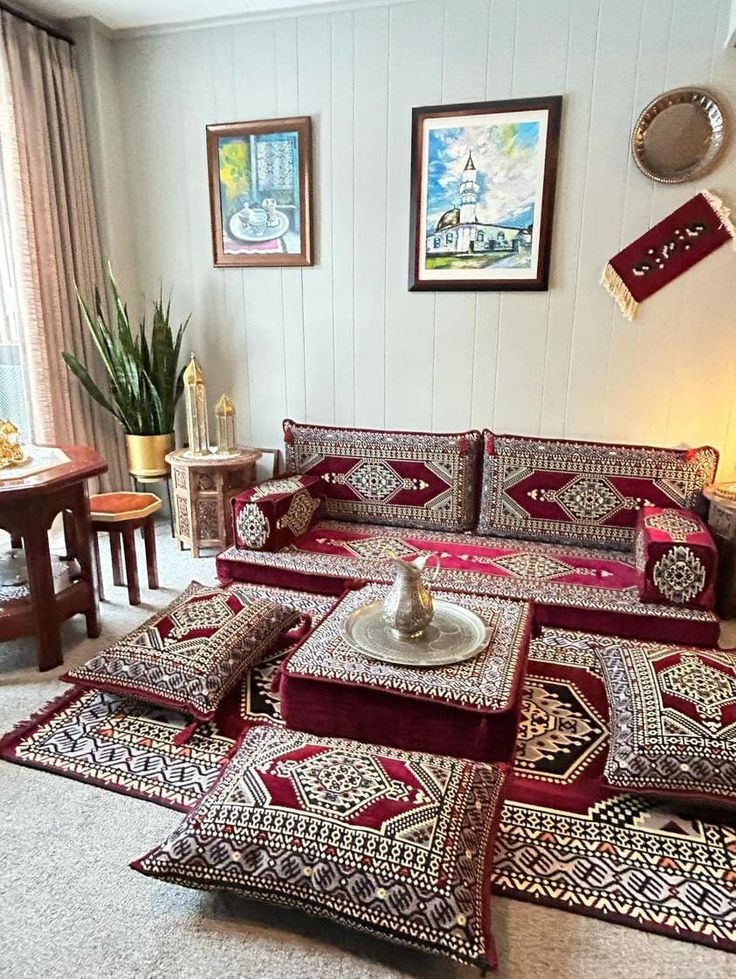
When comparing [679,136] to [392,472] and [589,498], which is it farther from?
Answer: [392,472]

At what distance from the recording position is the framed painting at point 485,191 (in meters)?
3.16

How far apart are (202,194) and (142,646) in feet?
8.97

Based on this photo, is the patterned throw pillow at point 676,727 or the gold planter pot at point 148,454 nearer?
the patterned throw pillow at point 676,727

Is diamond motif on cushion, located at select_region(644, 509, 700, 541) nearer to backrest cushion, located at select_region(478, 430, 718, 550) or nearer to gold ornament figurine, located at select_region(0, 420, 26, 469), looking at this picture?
backrest cushion, located at select_region(478, 430, 718, 550)

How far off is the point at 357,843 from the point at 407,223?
2.99 metres

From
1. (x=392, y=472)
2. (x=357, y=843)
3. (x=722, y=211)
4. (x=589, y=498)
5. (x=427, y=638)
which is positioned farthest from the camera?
(x=392, y=472)

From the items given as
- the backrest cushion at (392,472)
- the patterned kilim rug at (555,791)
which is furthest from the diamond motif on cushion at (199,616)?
the backrest cushion at (392,472)

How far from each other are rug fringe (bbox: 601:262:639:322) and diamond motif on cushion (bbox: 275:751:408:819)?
8.41 feet

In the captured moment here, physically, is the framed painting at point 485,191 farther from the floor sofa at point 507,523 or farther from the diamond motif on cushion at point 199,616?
the diamond motif on cushion at point 199,616

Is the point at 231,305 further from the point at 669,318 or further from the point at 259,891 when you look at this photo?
the point at 259,891

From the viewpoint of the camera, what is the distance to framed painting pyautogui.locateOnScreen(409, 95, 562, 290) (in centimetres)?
316

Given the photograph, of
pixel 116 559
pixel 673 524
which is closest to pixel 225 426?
pixel 116 559

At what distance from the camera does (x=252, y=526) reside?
9.98 ft

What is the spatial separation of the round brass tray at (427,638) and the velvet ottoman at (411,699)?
0.03 meters
